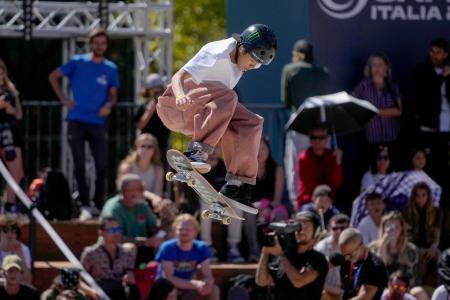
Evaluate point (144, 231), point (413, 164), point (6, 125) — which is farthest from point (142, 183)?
point (413, 164)

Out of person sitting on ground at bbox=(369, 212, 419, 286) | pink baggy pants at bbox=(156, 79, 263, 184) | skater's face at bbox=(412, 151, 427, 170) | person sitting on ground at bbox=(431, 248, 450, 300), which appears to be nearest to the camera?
pink baggy pants at bbox=(156, 79, 263, 184)

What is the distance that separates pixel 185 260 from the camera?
16.3 meters

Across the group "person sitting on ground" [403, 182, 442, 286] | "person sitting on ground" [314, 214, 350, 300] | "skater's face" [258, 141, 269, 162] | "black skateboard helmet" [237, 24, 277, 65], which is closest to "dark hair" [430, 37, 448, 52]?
"person sitting on ground" [403, 182, 442, 286]

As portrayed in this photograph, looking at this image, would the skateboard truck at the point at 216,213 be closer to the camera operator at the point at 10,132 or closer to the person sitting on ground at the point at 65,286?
the person sitting on ground at the point at 65,286

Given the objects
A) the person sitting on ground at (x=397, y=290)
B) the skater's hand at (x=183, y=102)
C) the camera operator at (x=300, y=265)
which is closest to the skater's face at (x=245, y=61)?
the skater's hand at (x=183, y=102)

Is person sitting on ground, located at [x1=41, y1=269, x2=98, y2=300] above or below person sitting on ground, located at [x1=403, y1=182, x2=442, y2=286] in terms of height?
below

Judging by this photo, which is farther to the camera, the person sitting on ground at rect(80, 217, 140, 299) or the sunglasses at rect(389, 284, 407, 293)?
the person sitting on ground at rect(80, 217, 140, 299)

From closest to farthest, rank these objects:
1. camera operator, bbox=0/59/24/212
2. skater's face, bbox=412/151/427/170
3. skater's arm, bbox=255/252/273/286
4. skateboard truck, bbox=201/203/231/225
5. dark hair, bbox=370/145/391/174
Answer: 1. skateboard truck, bbox=201/203/231/225
2. skater's arm, bbox=255/252/273/286
3. camera operator, bbox=0/59/24/212
4. skater's face, bbox=412/151/427/170
5. dark hair, bbox=370/145/391/174

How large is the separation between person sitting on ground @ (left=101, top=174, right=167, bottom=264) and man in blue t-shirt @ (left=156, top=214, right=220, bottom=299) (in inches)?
14.4

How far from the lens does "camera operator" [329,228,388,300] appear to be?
A: 1484 cm

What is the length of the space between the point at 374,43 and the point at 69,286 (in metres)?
5.59

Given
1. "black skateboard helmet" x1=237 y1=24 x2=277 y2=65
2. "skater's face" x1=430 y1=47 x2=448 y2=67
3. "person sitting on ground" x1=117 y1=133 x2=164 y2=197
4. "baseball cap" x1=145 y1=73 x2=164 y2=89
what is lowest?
"person sitting on ground" x1=117 y1=133 x2=164 y2=197

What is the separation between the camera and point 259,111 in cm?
1892

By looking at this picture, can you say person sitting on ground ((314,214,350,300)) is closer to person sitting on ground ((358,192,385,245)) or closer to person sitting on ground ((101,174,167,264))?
person sitting on ground ((358,192,385,245))
